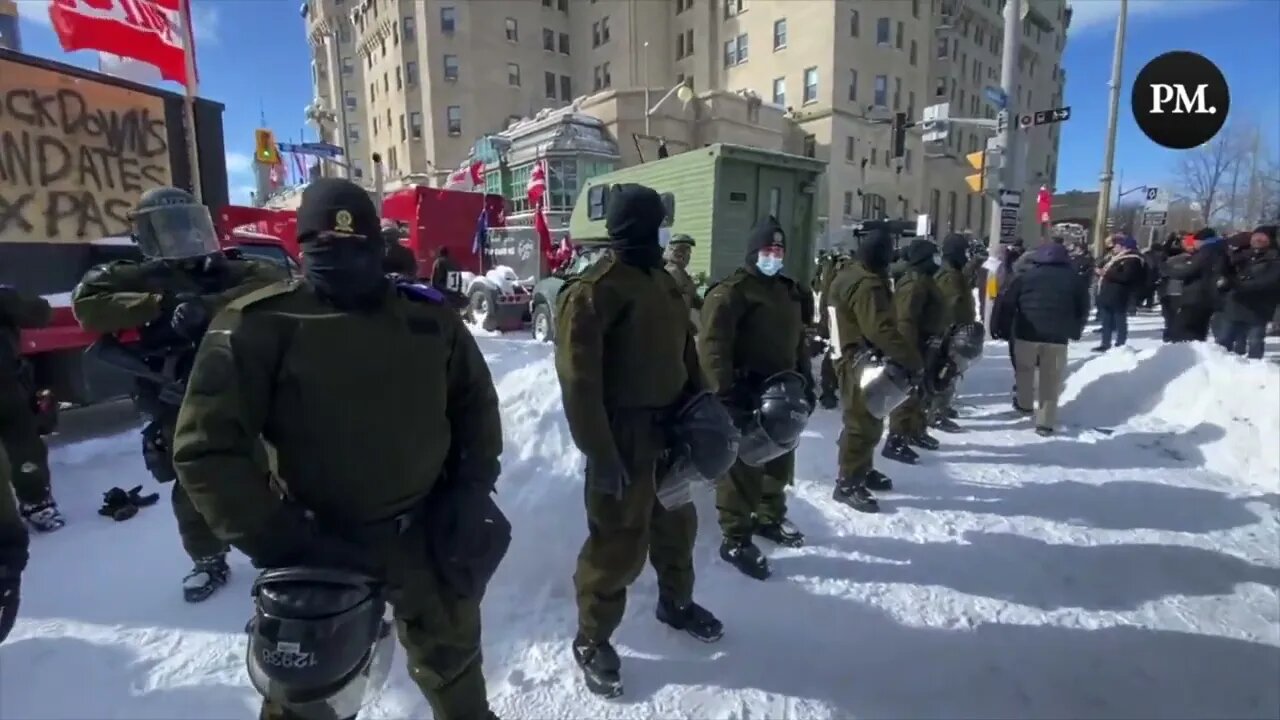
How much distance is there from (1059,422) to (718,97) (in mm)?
29401

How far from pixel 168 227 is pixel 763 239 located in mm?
3308

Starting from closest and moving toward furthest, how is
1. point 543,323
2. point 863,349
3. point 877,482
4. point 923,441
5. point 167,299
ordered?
1. point 167,299
2. point 863,349
3. point 877,482
4. point 923,441
5. point 543,323

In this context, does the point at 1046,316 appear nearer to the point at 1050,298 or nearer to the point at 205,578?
the point at 1050,298

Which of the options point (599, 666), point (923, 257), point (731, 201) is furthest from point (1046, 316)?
point (599, 666)

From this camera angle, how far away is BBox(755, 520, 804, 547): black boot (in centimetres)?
432

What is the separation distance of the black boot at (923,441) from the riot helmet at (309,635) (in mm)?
6097

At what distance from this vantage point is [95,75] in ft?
20.8

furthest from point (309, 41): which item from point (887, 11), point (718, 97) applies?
point (887, 11)

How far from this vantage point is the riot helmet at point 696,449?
9.41 ft

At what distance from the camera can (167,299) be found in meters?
3.28

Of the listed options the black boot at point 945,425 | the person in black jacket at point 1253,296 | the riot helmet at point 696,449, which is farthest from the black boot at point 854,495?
the person in black jacket at point 1253,296

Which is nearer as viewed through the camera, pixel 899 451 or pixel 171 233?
pixel 171 233

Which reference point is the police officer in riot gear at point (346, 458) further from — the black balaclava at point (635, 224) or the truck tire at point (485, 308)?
the truck tire at point (485, 308)

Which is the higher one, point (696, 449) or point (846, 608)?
point (696, 449)
